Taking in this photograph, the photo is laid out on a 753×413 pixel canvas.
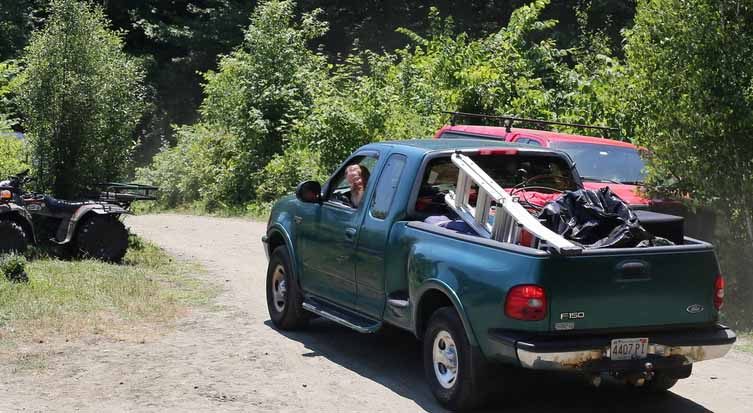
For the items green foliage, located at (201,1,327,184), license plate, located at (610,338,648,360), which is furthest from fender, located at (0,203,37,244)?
green foliage, located at (201,1,327,184)

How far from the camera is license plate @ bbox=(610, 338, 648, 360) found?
7.18 meters

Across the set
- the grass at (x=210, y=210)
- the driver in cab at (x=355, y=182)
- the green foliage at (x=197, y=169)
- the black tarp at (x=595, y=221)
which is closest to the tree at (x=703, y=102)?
the driver in cab at (x=355, y=182)

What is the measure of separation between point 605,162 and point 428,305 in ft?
22.5

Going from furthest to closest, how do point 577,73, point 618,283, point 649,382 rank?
point 577,73 < point 649,382 < point 618,283

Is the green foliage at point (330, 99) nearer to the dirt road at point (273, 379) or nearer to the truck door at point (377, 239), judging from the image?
the dirt road at point (273, 379)

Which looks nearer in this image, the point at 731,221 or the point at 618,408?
the point at 618,408

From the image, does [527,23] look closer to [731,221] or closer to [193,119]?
[731,221]

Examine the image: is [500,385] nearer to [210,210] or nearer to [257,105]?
[210,210]

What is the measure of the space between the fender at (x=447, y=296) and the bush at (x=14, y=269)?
6076 mm

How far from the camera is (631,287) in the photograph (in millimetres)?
7160

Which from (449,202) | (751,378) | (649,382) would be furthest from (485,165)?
A: (751,378)

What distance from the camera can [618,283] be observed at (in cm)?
714

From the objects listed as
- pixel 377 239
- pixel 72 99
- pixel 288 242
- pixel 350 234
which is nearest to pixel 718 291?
pixel 377 239

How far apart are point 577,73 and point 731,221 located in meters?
8.81
